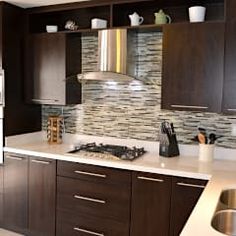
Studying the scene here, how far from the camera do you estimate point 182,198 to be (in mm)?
2520

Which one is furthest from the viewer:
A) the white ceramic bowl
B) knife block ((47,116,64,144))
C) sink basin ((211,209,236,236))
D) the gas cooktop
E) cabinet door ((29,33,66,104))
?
knife block ((47,116,64,144))

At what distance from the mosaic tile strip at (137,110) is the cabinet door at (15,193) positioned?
2.19 ft

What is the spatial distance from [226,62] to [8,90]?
205 cm

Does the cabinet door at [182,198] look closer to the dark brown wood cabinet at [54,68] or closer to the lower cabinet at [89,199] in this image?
the lower cabinet at [89,199]

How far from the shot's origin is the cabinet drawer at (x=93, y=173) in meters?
2.73

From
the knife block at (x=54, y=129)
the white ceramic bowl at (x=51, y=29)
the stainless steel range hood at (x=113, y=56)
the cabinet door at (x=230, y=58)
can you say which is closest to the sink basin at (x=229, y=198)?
the cabinet door at (x=230, y=58)

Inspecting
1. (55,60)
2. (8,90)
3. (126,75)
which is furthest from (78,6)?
(8,90)

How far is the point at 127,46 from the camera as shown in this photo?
3.02 meters

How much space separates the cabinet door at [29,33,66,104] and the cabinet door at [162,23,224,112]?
1.05 metres

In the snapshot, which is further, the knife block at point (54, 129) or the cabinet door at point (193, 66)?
the knife block at point (54, 129)

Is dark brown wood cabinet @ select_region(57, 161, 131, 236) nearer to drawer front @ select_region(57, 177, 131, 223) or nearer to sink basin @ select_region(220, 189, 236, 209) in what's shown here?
drawer front @ select_region(57, 177, 131, 223)

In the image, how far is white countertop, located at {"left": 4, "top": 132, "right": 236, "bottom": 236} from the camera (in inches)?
61.0

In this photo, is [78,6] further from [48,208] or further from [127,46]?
[48,208]

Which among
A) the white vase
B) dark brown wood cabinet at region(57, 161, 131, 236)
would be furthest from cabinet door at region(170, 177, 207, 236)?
the white vase
